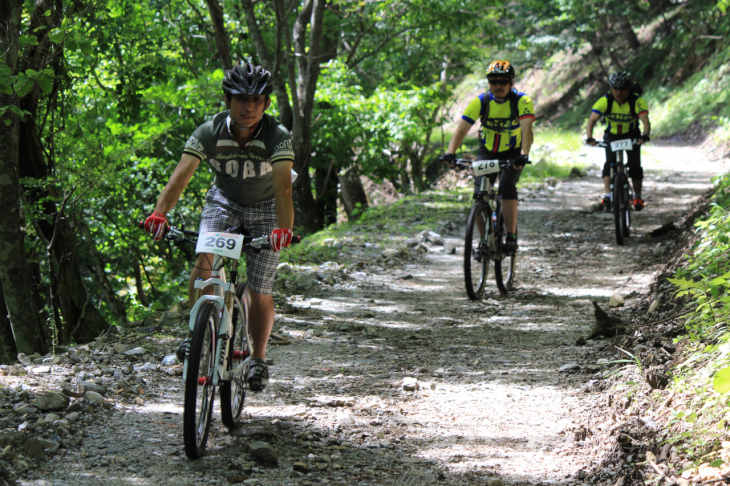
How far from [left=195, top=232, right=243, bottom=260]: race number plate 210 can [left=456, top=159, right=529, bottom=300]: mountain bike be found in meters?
3.91

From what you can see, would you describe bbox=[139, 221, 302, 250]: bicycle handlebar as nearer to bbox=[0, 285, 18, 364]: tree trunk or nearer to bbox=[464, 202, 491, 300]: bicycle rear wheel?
bbox=[464, 202, 491, 300]: bicycle rear wheel

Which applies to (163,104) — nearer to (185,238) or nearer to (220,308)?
(185,238)

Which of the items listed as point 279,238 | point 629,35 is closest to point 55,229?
point 279,238

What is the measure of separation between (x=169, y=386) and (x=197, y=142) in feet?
6.16

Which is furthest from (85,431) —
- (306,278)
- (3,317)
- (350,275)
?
(350,275)

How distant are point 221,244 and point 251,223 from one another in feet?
2.24

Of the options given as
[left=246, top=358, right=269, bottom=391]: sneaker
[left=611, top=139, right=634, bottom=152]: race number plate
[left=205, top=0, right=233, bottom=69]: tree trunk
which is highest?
[left=205, top=0, right=233, bottom=69]: tree trunk

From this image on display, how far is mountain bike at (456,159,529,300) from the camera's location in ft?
23.2

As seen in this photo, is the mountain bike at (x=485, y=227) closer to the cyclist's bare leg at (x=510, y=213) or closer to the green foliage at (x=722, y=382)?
the cyclist's bare leg at (x=510, y=213)

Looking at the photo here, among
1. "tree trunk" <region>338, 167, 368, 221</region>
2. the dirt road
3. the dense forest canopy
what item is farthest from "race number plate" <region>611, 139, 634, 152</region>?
"tree trunk" <region>338, 167, 368, 221</region>

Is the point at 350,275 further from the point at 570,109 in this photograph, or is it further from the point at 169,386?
the point at 570,109

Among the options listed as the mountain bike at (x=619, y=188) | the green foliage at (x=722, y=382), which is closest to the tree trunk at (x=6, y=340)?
the green foliage at (x=722, y=382)

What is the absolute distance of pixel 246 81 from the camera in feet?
12.6

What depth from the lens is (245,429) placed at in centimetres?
396
